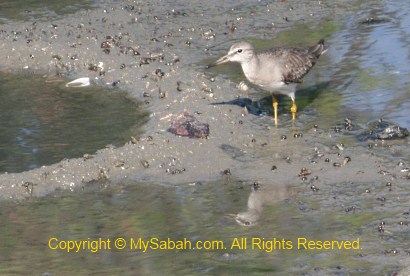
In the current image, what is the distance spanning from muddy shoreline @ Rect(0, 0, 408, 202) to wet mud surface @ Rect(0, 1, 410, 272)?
0.01 metres

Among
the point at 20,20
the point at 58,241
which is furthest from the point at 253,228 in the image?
the point at 20,20

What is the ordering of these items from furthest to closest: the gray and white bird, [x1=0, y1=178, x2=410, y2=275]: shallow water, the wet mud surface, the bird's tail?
the bird's tail
the gray and white bird
the wet mud surface
[x1=0, y1=178, x2=410, y2=275]: shallow water

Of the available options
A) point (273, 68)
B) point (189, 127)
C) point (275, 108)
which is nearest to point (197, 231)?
point (189, 127)

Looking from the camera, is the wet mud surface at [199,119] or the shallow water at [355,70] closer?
the wet mud surface at [199,119]

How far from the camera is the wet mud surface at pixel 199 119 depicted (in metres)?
9.57

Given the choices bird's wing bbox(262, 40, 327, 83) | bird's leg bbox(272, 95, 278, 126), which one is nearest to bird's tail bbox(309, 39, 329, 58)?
bird's wing bbox(262, 40, 327, 83)

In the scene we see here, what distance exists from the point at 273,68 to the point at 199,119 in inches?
44.9

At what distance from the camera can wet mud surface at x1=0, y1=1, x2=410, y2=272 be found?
31.4ft

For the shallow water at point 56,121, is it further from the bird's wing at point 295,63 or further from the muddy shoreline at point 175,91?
the bird's wing at point 295,63

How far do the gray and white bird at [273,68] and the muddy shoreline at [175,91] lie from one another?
1.08ft

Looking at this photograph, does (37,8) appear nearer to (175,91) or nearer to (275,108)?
(175,91)

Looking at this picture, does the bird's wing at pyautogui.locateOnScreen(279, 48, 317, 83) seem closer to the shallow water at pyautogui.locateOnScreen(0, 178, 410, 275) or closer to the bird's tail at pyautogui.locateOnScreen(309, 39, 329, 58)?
the bird's tail at pyautogui.locateOnScreen(309, 39, 329, 58)

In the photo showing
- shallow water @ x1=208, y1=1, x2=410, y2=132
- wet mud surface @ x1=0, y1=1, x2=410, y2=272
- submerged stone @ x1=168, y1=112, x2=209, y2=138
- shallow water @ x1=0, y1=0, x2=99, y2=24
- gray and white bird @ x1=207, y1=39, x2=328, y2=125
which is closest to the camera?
A: wet mud surface @ x1=0, y1=1, x2=410, y2=272

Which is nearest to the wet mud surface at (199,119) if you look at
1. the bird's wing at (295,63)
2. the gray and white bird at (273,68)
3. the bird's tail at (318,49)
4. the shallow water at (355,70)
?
the shallow water at (355,70)
